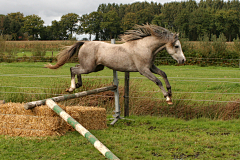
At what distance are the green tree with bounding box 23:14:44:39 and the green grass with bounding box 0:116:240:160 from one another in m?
91.3

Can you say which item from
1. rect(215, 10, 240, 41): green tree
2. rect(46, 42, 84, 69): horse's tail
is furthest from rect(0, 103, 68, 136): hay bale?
rect(215, 10, 240, 41): green tree

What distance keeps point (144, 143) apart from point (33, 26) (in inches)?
3679

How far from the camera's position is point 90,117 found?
18.3 ft

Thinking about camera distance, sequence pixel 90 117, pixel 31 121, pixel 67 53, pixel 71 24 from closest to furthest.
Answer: pixel 67 53 → pixel 31 121 → pixel 90 117 → pixel 71 24

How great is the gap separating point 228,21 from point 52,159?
8921 cm

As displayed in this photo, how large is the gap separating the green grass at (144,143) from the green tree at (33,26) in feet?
300

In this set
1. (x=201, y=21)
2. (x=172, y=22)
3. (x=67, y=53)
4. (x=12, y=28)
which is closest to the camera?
(x=67, y=53)

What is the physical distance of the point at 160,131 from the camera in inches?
219

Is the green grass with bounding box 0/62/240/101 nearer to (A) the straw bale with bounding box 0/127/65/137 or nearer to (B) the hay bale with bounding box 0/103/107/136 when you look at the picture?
(B) the hay bale with bounding box 0/103/107/136

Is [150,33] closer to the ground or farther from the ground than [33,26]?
closer to the ground

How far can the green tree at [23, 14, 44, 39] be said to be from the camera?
90.1 meters

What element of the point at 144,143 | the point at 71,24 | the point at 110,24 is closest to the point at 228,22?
the point at 110,24

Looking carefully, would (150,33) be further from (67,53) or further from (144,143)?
(144,143)

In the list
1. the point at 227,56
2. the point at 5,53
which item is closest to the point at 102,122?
the point at 227,56
